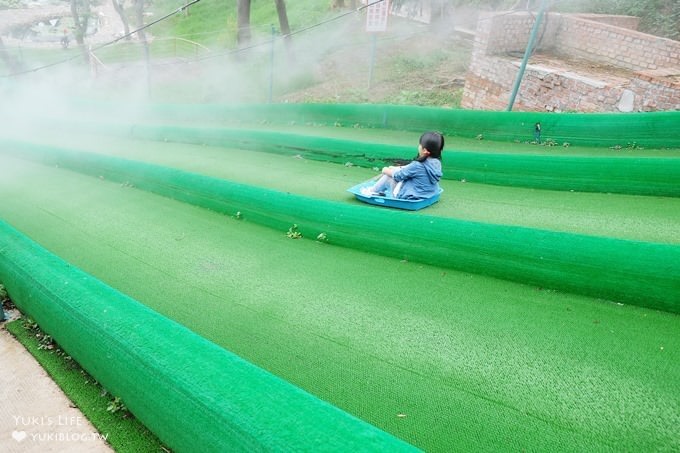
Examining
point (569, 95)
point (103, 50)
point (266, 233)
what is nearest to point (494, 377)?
point (266, 233)

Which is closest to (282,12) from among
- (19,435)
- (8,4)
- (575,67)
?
(575,67)

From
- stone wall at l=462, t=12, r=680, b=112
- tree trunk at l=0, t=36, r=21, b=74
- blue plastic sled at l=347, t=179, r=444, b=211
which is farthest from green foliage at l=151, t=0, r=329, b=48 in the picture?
blue plastic sled at l=347, t=179, r=444, b=211

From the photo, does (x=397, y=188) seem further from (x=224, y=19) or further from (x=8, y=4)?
(x=8, y=4)

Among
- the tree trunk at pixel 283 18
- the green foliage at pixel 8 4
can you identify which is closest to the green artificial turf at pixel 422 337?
the tree trunk at pixel 283 18

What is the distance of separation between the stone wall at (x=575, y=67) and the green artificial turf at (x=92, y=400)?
24.7ft

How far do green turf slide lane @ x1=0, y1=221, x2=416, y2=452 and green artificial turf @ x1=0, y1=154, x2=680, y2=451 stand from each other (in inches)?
26.0

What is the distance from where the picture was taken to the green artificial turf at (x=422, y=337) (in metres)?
2.09

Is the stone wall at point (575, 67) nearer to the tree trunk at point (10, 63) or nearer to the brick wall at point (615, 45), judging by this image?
the brick wall at point (615, 45)

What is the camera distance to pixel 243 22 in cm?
1510

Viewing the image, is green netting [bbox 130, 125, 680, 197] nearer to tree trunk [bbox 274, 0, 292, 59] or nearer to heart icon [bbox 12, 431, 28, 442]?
heart icon [bbox 12, 431, 28, 442]

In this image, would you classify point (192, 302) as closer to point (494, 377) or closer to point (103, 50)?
point (494, 377)

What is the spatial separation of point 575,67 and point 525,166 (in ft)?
14.9

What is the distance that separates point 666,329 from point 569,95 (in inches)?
234

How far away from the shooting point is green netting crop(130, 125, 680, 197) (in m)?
4.65
